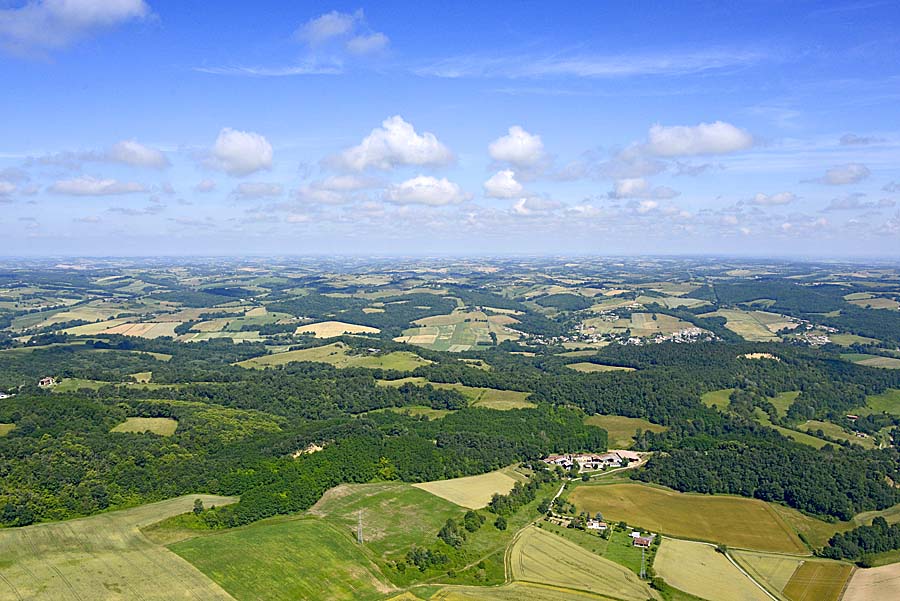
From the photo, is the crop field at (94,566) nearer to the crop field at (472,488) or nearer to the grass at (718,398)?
the crop field at (472,488)

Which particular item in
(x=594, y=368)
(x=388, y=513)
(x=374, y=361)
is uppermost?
(x=374, y=361)

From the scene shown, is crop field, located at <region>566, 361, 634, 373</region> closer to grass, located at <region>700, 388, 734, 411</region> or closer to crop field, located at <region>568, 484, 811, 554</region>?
grass, located at <region>700, 388, 734, 411</region>

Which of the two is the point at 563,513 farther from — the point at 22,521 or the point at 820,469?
the point at 22,521

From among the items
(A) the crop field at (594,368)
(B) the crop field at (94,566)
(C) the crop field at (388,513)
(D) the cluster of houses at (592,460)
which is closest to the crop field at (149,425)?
(B) the crop field at (94,566)

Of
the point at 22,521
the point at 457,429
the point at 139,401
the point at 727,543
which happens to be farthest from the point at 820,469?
the point at 139,401

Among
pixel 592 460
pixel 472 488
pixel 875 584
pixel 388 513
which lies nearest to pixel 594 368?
pixel 592 460

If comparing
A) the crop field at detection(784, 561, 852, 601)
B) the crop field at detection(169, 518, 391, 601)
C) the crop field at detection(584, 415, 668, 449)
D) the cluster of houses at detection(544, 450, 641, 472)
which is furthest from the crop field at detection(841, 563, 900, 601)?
the crop field at detection(169, 518, 391, 601)

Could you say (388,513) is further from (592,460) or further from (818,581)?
(818,581)

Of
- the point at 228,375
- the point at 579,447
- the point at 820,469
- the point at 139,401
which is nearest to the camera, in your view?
the point at 820,469
